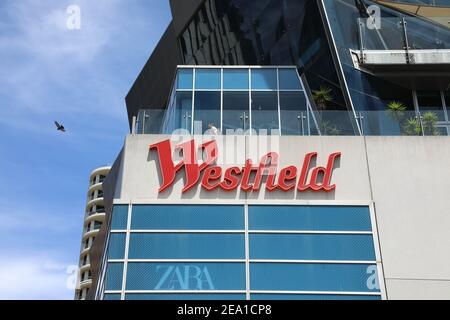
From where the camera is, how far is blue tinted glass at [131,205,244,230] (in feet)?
60.8

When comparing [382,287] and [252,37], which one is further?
[252,37]

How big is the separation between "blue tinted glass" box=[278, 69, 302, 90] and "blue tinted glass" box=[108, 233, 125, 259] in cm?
954

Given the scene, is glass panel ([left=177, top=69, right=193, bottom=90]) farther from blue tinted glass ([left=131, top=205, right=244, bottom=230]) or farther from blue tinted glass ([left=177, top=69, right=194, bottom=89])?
blue tinted glass ([left=131, top=205, right=244, bottom=230])

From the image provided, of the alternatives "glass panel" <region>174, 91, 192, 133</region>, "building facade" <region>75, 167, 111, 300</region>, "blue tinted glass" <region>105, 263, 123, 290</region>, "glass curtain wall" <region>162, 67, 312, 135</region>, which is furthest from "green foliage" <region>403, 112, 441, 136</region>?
"building facade" <region>75, 167, 111, 300</region>

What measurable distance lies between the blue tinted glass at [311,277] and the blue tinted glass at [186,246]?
2.74 feet

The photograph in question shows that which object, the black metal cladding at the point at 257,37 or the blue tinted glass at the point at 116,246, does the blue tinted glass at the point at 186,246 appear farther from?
the black metal cladding at the point at 257,37

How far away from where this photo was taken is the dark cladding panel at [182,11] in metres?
31.5

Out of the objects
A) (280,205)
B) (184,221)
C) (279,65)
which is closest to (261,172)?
(280,205)

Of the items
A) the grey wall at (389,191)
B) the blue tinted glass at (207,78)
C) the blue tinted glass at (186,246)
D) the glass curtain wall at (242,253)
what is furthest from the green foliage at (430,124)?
the blue tinted glass at (207,78)

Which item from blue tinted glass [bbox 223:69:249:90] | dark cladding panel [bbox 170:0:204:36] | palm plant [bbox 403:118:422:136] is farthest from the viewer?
dark cladding panel [bbox 170:0:204:36]

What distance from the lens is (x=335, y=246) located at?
1823 centimetres

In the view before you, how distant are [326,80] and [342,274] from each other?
29.8 feet

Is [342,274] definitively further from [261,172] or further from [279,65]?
[279,65]

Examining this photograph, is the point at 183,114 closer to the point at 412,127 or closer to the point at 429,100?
the point at 412,127
